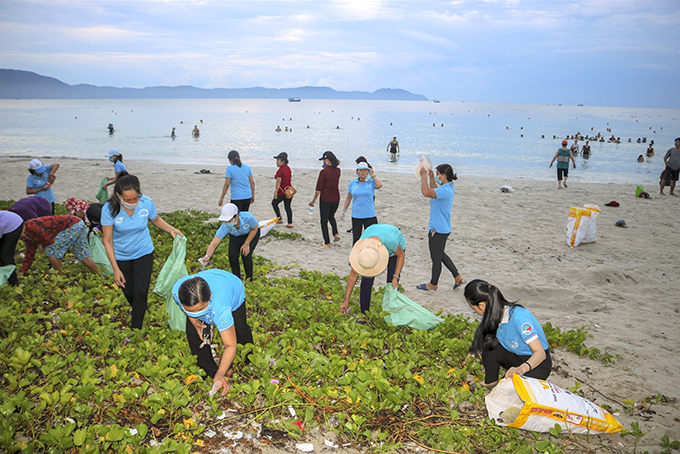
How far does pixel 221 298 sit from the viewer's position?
3.29m

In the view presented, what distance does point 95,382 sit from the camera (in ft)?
11.6

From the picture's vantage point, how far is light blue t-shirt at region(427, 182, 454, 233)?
6.24 metres

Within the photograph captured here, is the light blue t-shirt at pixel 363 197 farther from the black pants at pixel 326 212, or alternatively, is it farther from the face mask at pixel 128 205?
the face mask at pixel 128 205

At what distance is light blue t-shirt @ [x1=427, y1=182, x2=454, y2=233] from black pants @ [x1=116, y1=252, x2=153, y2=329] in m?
4.22

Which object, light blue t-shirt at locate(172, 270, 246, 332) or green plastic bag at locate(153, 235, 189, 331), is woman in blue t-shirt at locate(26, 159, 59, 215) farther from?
light blue t-shirt at locate(172, 270, 246, 332)

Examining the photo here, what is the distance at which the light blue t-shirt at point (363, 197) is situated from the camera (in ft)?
23.8

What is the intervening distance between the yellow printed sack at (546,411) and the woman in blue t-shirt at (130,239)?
3.92 meters

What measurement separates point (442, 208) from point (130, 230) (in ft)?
14.6

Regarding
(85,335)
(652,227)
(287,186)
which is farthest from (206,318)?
(652,227)

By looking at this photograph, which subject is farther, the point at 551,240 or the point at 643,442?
the point at 551,240

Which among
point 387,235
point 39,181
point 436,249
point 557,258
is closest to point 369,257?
point 387,235

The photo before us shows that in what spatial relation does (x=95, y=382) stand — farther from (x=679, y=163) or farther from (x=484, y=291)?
(x=679, y=163)

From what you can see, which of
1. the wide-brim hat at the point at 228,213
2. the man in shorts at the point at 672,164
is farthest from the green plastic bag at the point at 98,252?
the man in shorts at the point at 672,164

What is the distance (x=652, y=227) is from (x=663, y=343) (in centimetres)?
744
